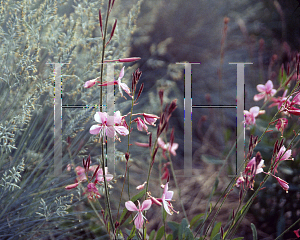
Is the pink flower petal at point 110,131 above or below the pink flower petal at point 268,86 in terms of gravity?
below

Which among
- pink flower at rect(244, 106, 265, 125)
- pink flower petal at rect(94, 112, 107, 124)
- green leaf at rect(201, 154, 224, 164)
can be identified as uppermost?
pink flower petal at rect(94, 112, 107, 124)

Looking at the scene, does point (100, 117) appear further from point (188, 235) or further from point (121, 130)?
point (188, 235)

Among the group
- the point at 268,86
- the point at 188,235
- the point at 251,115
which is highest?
the point at 268,86

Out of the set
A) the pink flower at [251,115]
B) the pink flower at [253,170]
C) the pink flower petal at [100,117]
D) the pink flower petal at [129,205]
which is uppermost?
the pink flower petal at [100,117]

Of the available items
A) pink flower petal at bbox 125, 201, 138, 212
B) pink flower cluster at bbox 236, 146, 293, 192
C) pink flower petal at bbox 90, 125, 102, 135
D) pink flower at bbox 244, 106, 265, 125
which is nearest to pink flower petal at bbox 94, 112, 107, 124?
pink flower petal at bbox 90, 125, 102, 135

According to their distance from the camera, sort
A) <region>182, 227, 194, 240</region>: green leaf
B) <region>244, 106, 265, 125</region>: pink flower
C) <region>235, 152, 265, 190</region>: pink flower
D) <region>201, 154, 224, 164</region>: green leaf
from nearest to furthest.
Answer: <region>235, 152, 265, 190</region>: pink flower → <region>182, 227, 194, 240</region>: green leaf → <region>244, 106, 265, 125</region>: pink flower → <region>201, 154, 224, 164</region>: green leaf

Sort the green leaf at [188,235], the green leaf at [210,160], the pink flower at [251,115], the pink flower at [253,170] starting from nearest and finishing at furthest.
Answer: the pink flower at [253,170] → the green leaf at [188,235] → the pink flower at [251,115] → the green leaf at [210,160]

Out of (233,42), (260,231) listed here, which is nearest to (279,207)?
(260,231)

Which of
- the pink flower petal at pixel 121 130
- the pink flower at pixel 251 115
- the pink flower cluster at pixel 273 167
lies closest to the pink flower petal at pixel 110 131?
the pink flower petal at pixel 121 130

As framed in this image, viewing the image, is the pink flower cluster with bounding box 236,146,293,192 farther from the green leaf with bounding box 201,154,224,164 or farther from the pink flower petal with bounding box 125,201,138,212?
the green leaf with bounding box 201,154,224,164

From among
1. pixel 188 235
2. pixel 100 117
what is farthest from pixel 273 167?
pixel 100 117

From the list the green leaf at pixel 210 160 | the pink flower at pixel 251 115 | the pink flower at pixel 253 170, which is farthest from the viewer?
the green leaf at pixel 210 160

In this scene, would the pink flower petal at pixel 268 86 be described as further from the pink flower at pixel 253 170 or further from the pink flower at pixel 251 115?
the pink flower at pixel 253 170

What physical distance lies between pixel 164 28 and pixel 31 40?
21.9 inches
